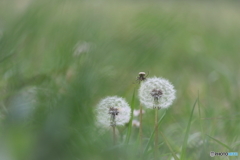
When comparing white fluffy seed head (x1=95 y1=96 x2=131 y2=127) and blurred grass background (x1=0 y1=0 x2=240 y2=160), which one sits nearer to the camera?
blurred grass background (x1=0 y1=0 x2=240 y2=160)

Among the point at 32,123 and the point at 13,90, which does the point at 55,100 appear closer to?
the point at 32,123

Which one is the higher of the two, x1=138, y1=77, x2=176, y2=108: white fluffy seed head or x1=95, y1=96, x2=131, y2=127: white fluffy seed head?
x1=138, y1=77, x2=176, y2=108: white fluffy seed head

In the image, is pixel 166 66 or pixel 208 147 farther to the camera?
pixel 166 66

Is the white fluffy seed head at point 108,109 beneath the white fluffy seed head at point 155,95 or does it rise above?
beneath

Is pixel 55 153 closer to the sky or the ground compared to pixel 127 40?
closer to the ground

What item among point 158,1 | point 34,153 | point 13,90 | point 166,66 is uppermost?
point 166,66

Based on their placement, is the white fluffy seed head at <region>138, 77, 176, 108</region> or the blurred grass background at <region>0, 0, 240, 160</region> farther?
the white fluffy seed head at <region>138, 77, 176, 108</region>

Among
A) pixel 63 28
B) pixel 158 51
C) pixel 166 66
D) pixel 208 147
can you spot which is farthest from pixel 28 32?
pixel 166 66

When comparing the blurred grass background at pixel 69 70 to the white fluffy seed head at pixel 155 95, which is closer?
the blurred grass background at pixel 69 70
